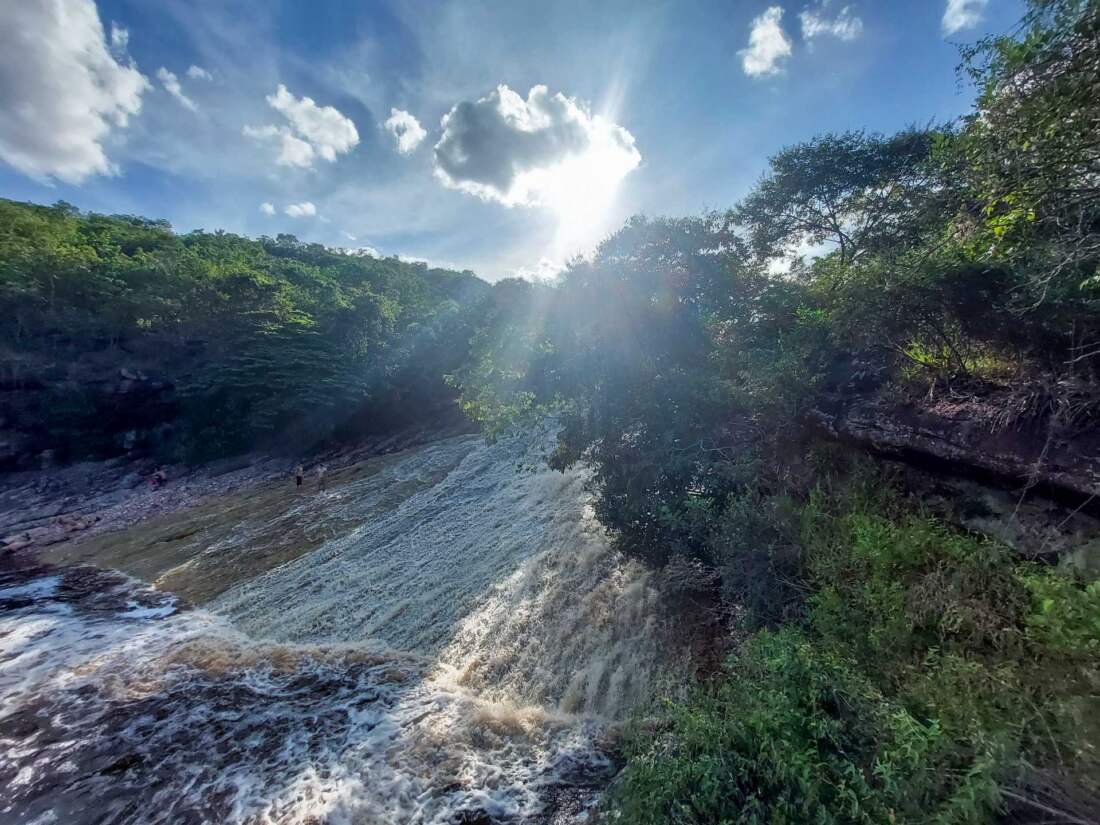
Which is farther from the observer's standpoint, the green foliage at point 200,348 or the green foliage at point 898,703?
the green foliage at point 200,348

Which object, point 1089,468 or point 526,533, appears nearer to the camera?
point 1089,468

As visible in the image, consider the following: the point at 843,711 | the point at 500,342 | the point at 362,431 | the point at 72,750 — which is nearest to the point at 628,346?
the point at 500,342

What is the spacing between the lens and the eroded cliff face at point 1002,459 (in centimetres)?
411

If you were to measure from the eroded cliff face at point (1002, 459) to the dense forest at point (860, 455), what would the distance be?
0.05 m

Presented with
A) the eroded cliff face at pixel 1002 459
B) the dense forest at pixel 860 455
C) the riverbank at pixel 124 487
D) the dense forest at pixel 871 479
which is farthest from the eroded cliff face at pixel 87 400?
the eroded cliff face at pixel 1002 459

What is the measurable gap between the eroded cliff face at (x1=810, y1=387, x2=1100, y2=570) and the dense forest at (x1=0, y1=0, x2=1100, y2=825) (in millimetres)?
51

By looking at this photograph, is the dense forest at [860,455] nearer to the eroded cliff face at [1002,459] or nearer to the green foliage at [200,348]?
the eroded cliff face at [1002,459]

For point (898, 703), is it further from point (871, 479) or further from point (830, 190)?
point (830, 190)

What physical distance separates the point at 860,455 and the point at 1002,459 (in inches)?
60.4

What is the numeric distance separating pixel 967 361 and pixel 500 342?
878 centimetres

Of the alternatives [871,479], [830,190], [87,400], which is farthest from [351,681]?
[87,400]

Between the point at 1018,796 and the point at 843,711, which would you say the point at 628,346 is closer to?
the point at 843,711

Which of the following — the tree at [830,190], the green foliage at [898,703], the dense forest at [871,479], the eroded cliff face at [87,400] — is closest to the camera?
the green foliage at [898,703]

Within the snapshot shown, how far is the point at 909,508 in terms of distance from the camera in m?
5.34
